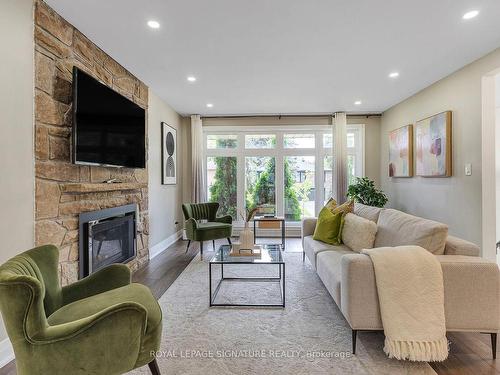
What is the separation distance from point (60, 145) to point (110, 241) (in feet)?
4.01

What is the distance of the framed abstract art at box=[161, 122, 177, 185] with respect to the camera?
15.6 ft

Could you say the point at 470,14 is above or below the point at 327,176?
above

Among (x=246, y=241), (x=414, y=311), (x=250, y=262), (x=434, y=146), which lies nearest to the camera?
(x=414, y=311)

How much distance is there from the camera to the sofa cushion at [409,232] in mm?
2035

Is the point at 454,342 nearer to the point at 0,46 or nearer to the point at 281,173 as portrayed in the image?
the point at 0,46

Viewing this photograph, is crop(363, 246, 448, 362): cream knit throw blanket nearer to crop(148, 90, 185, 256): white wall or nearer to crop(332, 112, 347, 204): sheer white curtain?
crop(148, 90, 185, 256): white wall

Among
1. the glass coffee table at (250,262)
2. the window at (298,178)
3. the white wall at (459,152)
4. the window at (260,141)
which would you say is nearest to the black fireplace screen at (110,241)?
the glass coffee table at (250,262)

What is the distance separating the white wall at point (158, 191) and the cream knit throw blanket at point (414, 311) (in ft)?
11.2

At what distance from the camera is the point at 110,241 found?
10.3 ft

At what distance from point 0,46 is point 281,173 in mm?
4735

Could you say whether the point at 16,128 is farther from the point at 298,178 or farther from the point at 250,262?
the point at 298,178

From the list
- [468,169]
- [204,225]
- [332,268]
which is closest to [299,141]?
[204,225]

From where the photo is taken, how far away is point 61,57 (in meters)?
2.39

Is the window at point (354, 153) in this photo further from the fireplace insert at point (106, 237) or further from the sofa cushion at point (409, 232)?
the fireplace insert at point (106, 237)
